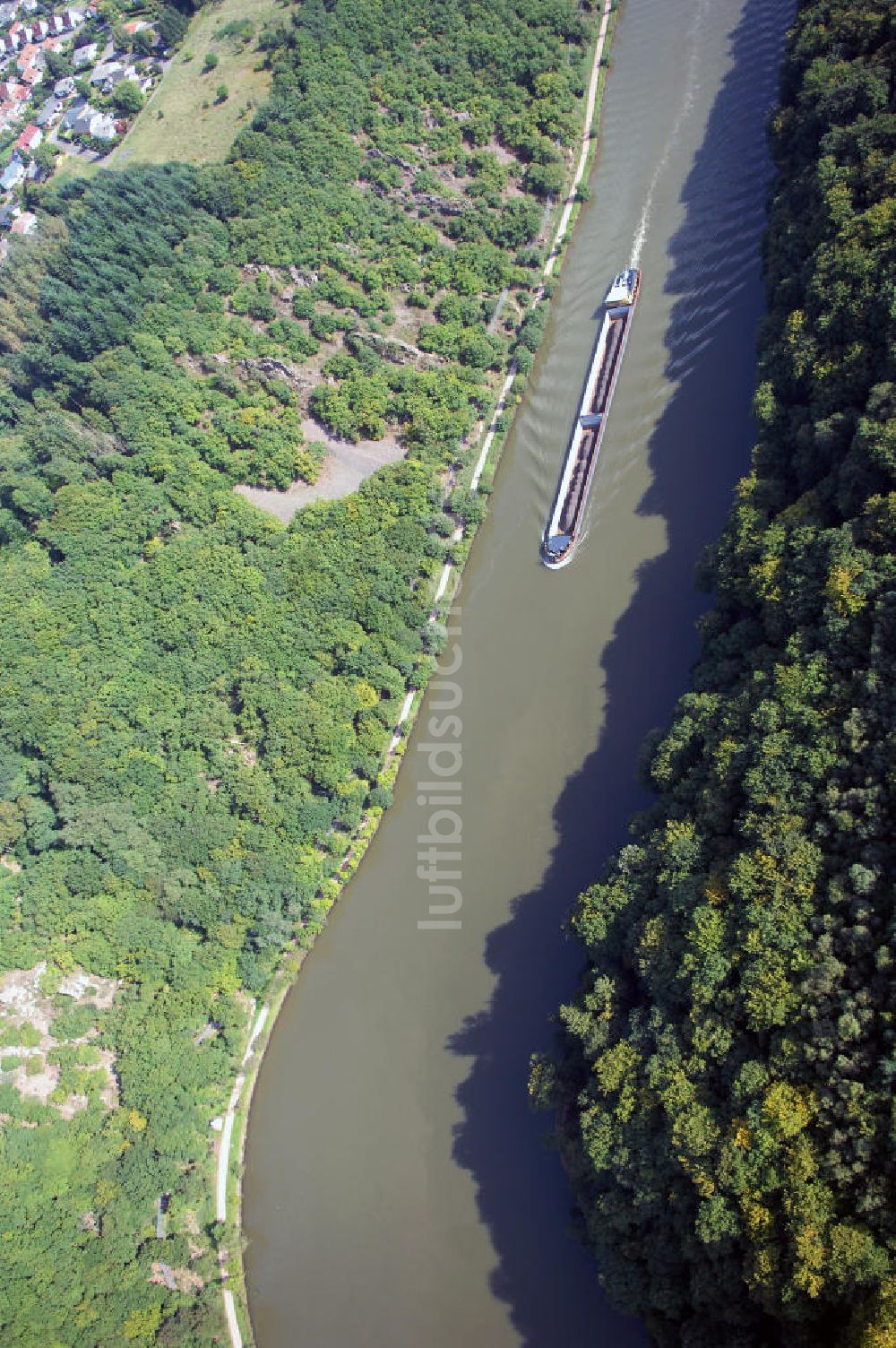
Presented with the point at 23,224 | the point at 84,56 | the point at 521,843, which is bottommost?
the point at 521,843

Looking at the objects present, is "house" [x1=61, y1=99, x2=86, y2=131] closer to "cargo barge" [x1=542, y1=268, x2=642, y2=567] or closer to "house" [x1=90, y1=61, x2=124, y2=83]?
"house" [x1=90, y1=61, x2=124, y2=83]

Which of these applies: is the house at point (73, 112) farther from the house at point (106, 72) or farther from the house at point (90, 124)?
the house at point (106, 72)

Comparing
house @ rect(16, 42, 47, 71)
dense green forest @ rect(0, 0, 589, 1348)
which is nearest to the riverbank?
dense green forest @ rect(0, 0, 589, 1348)

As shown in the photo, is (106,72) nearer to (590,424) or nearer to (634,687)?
(590,424)

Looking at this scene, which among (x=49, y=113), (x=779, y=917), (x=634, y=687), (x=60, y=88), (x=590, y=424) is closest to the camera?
(x=779, y=917)

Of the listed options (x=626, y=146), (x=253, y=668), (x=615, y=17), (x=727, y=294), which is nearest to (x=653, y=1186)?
(x=253, y=668)

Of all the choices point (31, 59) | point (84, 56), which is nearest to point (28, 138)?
point (84, 56)

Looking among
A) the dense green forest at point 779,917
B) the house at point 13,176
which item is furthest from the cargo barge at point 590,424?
the house at point 13,176
